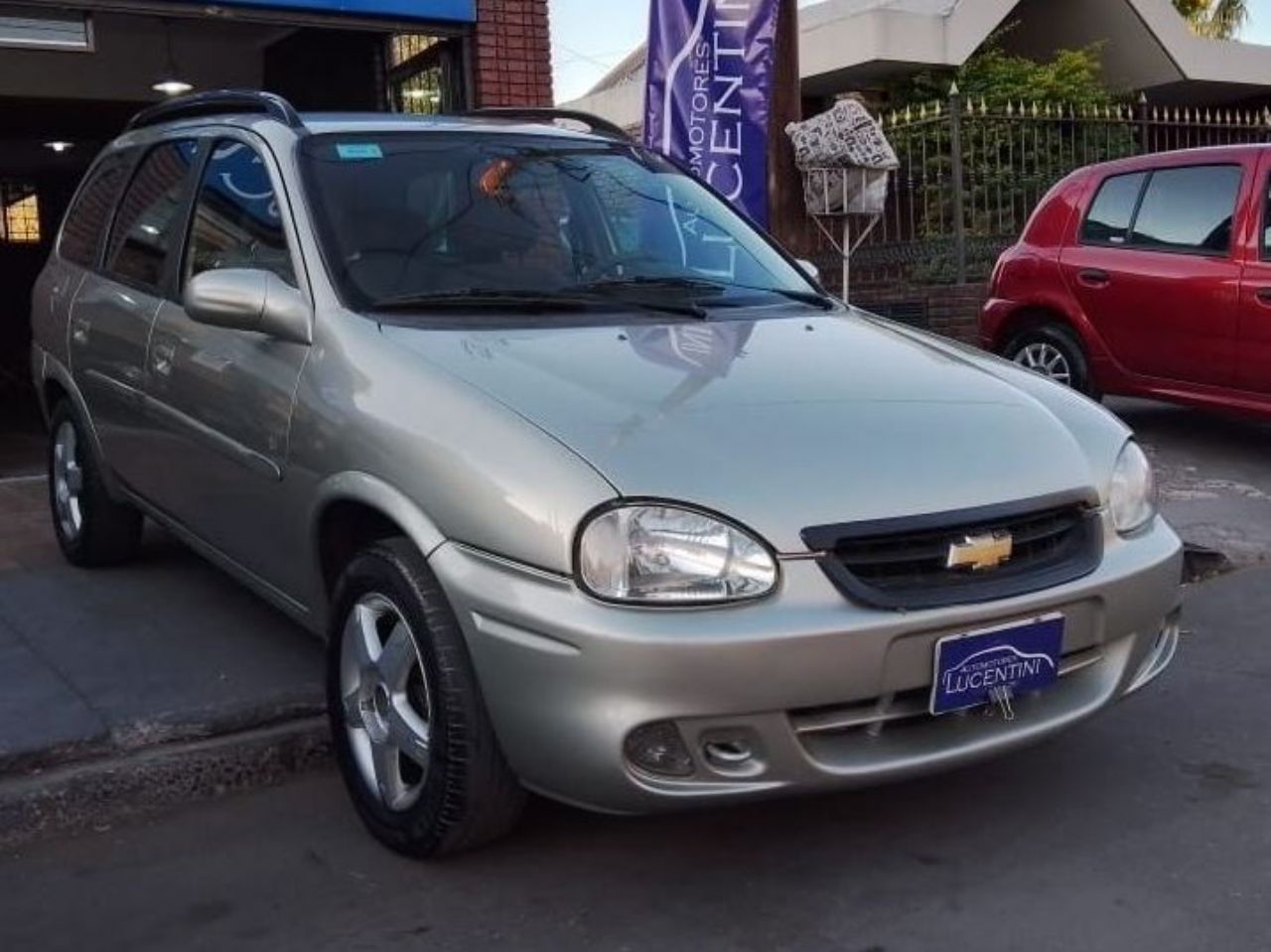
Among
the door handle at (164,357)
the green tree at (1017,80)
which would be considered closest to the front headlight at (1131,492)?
the door handle at (164,357)

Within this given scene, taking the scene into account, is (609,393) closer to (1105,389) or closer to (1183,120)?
(1105,389)

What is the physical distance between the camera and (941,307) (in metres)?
12.1

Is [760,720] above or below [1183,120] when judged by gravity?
below

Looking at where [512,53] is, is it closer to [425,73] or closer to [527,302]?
[425,73]

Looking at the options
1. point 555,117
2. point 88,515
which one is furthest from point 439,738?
point 88,515

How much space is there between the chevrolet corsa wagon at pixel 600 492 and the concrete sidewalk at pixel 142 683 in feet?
1.23

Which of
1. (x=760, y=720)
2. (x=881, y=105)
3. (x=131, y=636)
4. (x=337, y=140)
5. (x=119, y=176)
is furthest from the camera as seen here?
(x=881, y=105)

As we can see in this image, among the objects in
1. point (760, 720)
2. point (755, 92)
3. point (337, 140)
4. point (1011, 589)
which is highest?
point (755, 92)

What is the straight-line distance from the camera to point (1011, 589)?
3.09 metres

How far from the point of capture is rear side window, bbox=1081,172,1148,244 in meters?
8.10

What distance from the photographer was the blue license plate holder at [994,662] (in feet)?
9.86

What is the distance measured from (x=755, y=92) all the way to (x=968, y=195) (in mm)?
5395

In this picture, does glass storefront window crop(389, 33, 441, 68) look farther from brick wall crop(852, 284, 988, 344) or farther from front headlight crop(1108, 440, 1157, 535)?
front headlight crop(1108, 440, 1157, 535)

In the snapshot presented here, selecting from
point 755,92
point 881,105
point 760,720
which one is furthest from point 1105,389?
point 881,105
